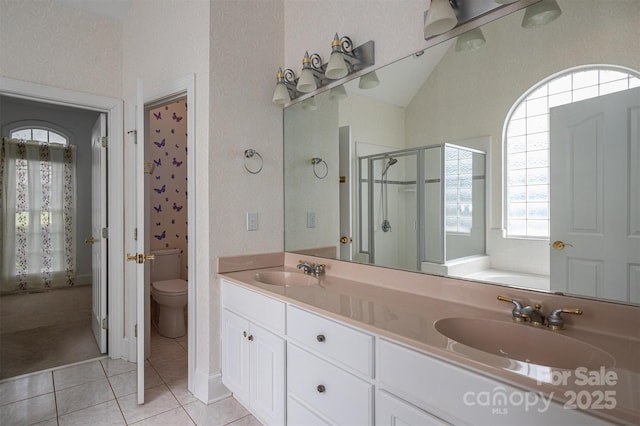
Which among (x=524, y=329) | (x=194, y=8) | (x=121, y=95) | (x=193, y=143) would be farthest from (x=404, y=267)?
(x=121, y=95)

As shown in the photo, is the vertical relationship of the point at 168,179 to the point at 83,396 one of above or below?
above

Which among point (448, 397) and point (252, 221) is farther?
point (252, 221)

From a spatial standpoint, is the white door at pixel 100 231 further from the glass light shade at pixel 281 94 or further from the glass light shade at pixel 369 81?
the glass light shade at pixel 369 81

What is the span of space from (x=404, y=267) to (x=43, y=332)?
3760 mm

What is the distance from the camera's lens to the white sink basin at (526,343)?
967 mm

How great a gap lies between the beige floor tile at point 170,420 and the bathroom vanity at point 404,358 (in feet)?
0.94

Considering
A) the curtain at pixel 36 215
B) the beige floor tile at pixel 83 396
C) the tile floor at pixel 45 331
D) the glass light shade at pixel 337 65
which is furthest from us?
the curtain at pixel 36 215

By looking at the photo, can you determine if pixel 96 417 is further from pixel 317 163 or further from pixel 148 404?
pixel 317 163

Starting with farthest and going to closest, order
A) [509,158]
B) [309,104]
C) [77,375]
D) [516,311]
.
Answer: [77,375] → [309,104] → [509,158] → [516,311]

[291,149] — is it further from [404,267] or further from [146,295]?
[146,295]

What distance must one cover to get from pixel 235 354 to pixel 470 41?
2024 mm

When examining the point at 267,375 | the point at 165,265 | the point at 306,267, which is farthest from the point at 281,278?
the point at 165,265

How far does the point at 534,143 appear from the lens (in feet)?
4.09

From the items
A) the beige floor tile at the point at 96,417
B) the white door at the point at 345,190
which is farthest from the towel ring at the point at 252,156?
the beige floor tile at the point at 96,417
